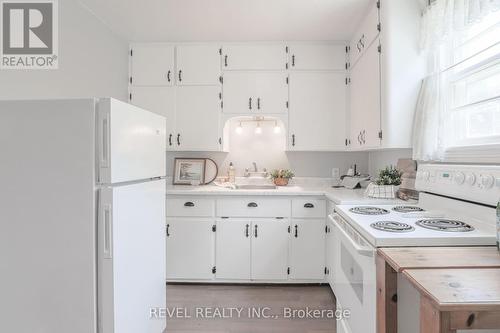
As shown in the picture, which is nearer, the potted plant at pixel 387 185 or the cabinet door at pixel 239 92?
the potted plant at pixel 387 185

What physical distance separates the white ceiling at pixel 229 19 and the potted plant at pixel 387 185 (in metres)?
1.36

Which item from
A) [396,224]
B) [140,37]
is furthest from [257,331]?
[140,37]

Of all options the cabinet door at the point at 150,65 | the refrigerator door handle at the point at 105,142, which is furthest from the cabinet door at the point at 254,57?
the refrigerator door handle at the point at 105,142

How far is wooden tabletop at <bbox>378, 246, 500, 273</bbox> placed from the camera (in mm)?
856

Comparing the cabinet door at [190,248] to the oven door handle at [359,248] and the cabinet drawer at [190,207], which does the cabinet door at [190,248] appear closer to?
the cabinet drawer at [190,207]

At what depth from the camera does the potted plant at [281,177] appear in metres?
2.98

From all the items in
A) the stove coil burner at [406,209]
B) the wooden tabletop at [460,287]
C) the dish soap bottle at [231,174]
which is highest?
the dish soap bottle at [231,174]

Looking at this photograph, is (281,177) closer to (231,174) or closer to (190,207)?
(231,174)

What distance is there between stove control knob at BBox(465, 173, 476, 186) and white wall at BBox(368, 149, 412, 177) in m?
0.86

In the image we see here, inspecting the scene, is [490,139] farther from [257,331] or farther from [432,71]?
[257,331]

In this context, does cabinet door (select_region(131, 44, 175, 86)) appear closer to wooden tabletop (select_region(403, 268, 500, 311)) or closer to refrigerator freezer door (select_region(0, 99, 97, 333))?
refrigerator freezer door (select_region(0, 99, 97, 333))

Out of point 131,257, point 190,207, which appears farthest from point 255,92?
point 131,257

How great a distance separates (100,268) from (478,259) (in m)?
1.45

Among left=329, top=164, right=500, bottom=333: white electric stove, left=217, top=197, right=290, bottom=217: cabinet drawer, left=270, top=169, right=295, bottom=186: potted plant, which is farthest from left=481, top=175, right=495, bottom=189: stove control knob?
left=270, top=169, right=295, bottom=186: potted plant
